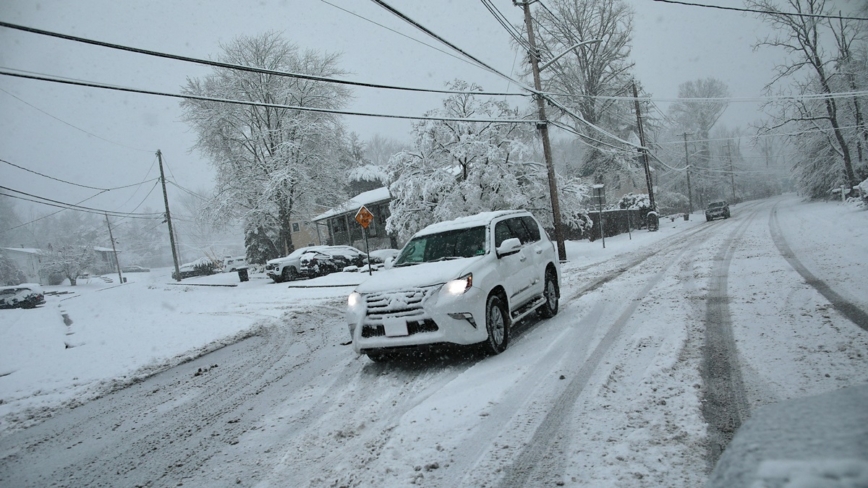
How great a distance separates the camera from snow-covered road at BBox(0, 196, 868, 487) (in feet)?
10.2

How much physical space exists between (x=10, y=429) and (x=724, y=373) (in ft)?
25.6

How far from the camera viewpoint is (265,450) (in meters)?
3.75

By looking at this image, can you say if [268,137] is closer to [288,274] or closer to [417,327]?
[288,274]

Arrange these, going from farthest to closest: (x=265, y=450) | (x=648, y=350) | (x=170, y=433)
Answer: (x=648, y=350)
(x=170, y=433)
(x=265, y=450)

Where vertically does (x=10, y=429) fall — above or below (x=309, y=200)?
below

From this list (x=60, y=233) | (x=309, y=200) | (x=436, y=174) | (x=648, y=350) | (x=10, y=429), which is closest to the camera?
(x=648, y=350)

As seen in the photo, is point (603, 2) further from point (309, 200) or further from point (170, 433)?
point (170, 433)

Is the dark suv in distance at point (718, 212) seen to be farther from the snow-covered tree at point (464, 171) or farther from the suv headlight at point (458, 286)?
the suv headlight at point (458, 286)

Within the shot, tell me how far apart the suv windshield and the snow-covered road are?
1.39m

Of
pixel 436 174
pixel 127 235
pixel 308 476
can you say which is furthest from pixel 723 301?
pixel 127 235

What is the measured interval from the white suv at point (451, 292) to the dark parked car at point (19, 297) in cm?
3065

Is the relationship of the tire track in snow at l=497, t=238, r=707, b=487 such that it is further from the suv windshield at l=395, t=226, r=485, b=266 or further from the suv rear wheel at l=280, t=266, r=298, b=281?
the suv rear wheel at l=280, t=266, r=298, b=281

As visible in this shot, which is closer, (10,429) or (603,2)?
(10,429)

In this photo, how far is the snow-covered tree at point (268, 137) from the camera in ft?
93.1
